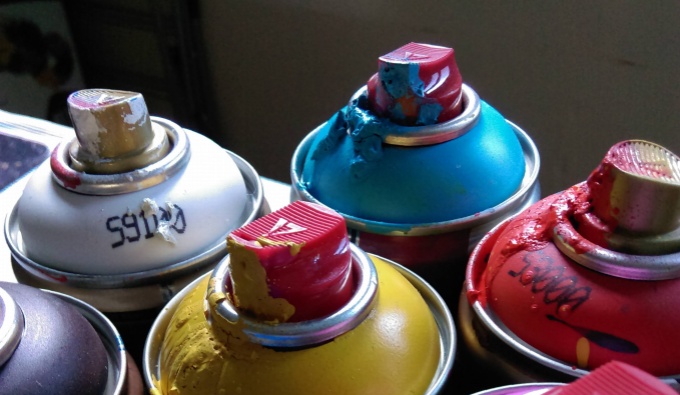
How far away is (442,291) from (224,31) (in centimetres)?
164

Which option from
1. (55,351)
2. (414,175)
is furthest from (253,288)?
(414,175)

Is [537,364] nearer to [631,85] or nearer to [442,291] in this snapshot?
[442,291]

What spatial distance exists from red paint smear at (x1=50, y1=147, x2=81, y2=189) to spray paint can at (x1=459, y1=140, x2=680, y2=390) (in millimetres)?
593

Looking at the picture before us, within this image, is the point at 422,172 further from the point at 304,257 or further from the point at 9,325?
the point at 9,325

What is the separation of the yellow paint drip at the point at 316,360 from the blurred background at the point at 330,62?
131 centimetres

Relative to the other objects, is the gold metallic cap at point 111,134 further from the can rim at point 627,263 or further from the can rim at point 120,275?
the can rim at point 627,263

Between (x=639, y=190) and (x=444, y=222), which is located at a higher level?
(x=639, y=190)

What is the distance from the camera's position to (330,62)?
89.4 inches

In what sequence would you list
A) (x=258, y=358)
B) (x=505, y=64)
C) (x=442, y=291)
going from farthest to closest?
(x=505, y=64)
(x=442, y=291)
(x=258, y=358)

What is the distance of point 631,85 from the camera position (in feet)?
5.98

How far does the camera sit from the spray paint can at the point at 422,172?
3.19ft

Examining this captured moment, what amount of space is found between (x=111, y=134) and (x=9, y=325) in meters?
0.34

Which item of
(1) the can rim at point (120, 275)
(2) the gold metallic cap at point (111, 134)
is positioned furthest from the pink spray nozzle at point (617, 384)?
(2) the gold metallic cap at point (111, 134)

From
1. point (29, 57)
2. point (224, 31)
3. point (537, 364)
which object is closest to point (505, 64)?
point (224, 31)
